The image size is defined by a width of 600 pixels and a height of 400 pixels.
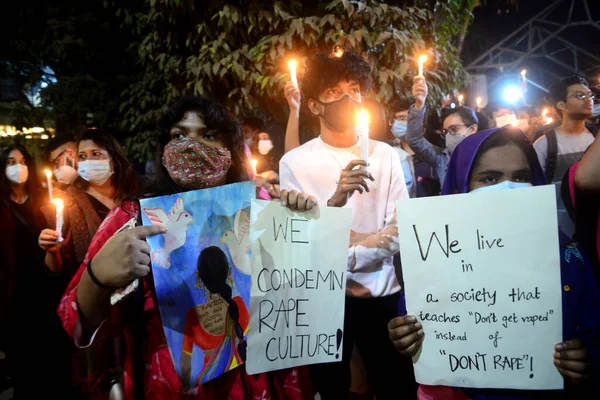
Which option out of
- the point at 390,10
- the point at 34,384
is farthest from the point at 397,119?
the point at 34,384

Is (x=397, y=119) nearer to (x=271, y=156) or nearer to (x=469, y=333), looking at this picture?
(x=271, y=156)

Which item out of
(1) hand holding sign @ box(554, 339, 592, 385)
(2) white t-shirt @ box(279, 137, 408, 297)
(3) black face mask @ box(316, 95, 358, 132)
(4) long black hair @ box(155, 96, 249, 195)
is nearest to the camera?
(1) hand holding sign @ box(554, 339, 592, 385)

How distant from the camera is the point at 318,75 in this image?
2750mm

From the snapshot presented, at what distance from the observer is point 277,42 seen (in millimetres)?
4676

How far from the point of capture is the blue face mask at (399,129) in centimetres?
465

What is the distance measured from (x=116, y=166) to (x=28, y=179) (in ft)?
7.16

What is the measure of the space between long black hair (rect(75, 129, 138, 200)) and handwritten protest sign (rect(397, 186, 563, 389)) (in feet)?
8.20

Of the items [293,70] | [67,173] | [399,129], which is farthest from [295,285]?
[399,129]

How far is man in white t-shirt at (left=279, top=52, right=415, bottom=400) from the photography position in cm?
240

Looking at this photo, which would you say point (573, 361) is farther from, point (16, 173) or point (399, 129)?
point (16, 173)

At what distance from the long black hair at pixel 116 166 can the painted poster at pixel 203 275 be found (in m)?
1.88

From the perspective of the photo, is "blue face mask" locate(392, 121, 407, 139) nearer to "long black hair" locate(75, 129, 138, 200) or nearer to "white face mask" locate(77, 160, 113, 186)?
"long black hair" locate(75, 129, 138, 200)

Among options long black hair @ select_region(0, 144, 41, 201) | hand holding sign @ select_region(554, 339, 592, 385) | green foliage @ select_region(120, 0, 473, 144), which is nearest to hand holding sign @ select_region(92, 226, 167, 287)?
hand holding sign @ select_region(554, 339, 592, 385)

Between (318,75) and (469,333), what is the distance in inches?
74.2
